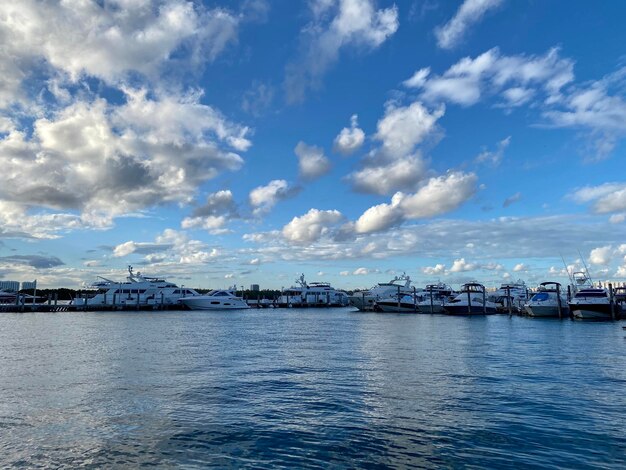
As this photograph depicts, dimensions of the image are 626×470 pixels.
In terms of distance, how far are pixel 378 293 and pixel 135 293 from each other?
236 ft

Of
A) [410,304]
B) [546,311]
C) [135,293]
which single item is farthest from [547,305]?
[135,293]

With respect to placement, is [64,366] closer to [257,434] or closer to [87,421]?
[87,421]

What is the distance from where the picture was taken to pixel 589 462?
13.8 m

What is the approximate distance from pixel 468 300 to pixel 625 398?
293 ft

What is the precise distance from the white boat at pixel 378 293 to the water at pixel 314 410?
110003mm

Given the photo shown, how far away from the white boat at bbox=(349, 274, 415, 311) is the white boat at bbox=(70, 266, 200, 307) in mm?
50769

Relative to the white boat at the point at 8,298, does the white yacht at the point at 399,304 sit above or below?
below

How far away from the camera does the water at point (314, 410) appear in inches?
568

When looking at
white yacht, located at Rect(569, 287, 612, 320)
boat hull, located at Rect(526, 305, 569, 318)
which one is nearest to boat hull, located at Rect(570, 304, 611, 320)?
white yacht, located at Rect(569, 287, 612, 320)

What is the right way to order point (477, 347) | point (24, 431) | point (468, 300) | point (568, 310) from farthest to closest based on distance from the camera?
point (468, 300) < point (568, 310) < point (477, 347) < point (24, 431)

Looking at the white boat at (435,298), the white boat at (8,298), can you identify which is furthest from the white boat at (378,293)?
the white boat at (8,298)

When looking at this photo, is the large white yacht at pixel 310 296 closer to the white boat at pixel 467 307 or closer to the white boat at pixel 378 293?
the white boat at pixel 378 293

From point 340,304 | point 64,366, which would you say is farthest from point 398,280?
point 64,366

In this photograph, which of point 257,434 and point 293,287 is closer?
point 257,434
